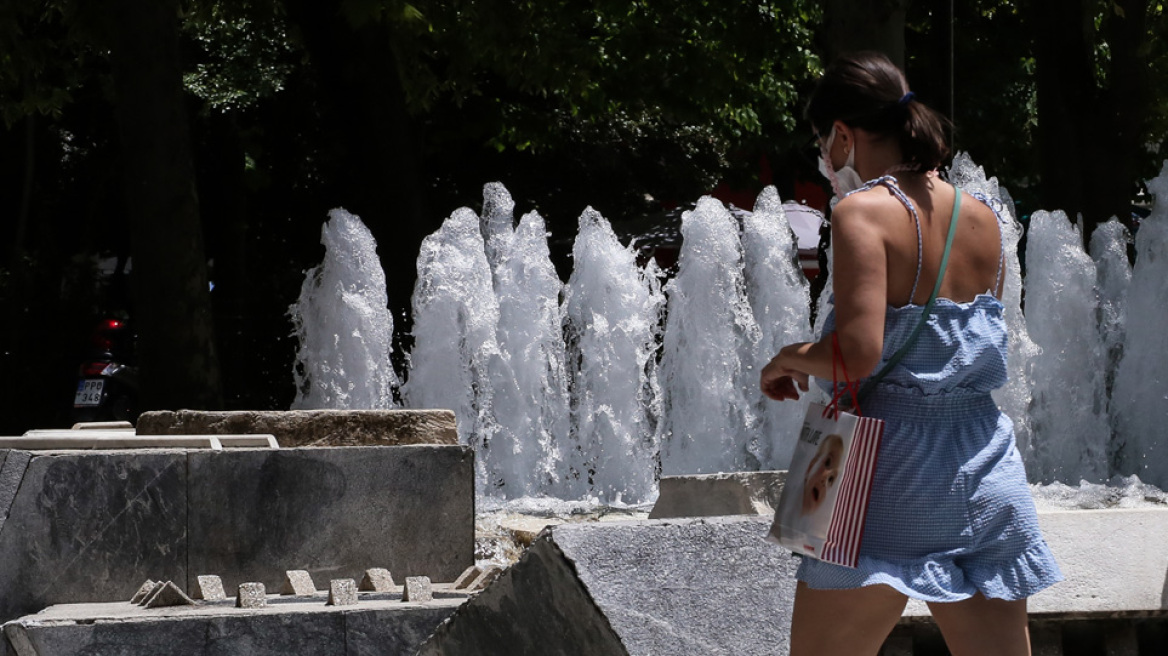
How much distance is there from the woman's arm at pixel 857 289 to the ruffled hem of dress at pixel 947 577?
0.32 m

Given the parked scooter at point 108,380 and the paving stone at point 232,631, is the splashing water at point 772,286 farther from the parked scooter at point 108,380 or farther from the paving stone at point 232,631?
the paving stone at point 232,631

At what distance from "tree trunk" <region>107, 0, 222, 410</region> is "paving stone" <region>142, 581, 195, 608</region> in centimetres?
726

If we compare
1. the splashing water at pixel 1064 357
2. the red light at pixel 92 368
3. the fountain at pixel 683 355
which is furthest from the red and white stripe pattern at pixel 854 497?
the red light at pixel 92 368

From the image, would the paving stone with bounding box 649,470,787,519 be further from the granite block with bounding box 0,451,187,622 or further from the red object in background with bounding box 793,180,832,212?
the red object in background with bounding box 793,180,832,212

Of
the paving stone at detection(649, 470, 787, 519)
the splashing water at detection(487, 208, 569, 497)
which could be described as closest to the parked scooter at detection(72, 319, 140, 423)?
the splashing water at detection(487, 208, 569, 497)

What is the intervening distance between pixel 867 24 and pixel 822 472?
8439 mm

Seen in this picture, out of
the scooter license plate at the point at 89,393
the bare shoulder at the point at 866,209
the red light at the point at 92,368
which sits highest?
the bare shoulder at the point at 866,209

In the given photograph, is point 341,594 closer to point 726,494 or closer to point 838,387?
point 726,494

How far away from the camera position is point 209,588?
4.73m

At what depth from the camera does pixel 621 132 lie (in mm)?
22656

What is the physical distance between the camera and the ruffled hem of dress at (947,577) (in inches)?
103

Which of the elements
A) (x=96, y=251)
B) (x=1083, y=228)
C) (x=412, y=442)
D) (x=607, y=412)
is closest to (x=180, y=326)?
(x=607, y=412)

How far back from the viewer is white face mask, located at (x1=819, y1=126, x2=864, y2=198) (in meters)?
2.86

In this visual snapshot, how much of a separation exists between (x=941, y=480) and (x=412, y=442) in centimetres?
306
